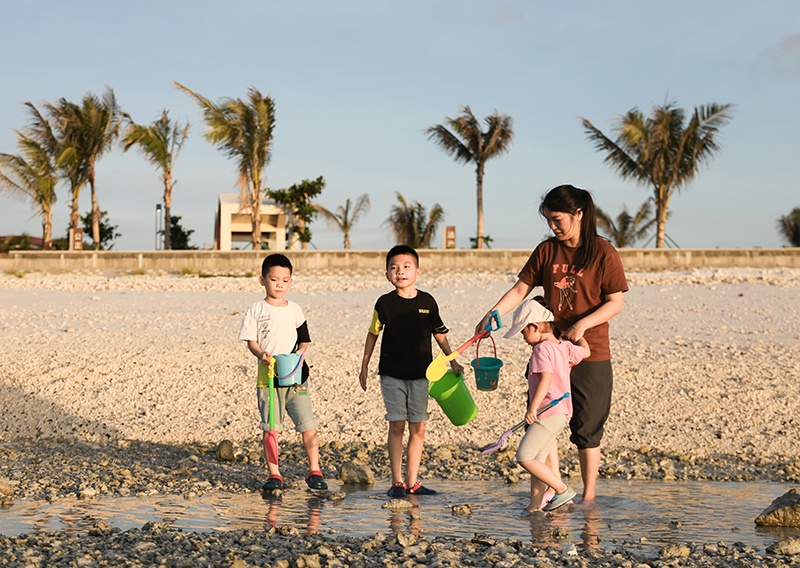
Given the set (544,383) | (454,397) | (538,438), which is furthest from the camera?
(454,397)

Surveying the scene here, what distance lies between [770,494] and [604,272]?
6.54ft

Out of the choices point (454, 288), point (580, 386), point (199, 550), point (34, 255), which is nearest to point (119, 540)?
point (199, 550)

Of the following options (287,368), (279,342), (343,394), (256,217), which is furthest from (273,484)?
(256,217)

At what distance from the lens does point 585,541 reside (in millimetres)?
4688

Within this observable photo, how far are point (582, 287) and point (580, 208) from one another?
411 millimetres

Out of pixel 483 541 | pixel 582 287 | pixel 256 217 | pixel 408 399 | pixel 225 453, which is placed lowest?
pixel 225 453

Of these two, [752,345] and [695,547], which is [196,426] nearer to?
[695,547]

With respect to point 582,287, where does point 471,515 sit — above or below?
below

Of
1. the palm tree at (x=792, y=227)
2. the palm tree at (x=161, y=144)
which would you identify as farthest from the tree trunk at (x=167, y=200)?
the palm tree at (x=792, y=227)

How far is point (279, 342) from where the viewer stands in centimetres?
616

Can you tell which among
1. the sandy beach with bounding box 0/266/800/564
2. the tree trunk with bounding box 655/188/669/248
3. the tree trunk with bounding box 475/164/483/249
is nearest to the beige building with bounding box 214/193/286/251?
the tree trunk with bounding box 475/164/483/249

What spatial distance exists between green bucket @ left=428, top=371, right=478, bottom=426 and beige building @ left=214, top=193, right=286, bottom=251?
107 feet

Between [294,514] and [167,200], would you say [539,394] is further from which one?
[167,200]

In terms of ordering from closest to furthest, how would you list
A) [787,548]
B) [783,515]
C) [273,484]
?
[787,548], [783,515], [273,484]
